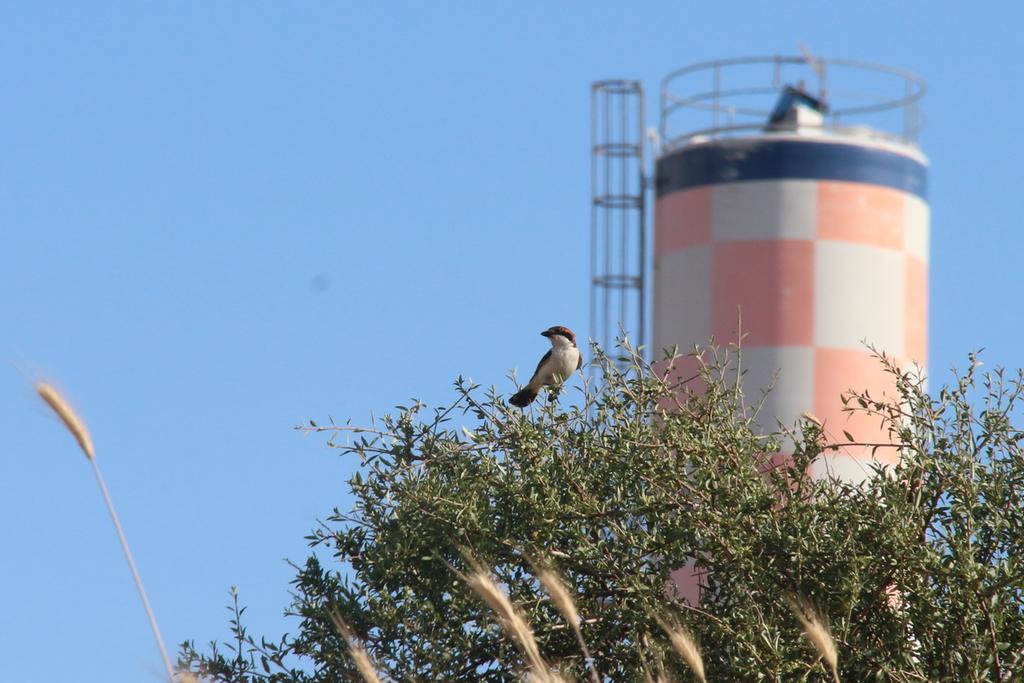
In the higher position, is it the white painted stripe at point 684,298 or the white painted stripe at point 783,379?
the white painted stripe at point 684,298

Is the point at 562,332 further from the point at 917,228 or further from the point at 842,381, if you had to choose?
the point at 917,228

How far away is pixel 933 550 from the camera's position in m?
10.4

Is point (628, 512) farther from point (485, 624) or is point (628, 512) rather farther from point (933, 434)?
point (933, 434)

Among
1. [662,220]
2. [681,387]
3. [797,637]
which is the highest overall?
[662,220]

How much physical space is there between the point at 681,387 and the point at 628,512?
123 centimetres

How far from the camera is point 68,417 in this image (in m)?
8.56

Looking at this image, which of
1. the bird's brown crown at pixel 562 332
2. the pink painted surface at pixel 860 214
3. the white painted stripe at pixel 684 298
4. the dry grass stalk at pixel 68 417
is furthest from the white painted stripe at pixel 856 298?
the dry grass stalk at pixel 68 417

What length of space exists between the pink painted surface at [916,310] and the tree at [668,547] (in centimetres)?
2896

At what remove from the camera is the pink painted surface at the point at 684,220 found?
40594 millimetres

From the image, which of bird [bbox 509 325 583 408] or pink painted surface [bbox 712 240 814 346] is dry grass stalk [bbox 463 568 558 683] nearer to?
bird [bbox 509 325 583 408]

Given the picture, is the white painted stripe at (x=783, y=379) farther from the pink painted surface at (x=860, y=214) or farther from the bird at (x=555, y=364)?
the bird at (x=555, y=364)

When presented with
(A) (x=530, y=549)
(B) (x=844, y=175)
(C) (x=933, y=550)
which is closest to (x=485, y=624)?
(A) (x=530, y=549)

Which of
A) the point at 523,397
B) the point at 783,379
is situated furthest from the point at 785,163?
the point at 523,397

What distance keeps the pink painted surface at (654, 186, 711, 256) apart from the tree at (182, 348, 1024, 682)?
2859cm
